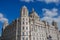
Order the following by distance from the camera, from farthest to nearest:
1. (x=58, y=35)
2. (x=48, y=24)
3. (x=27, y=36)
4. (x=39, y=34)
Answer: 1. (x=58, y=35)
2. (x=48, y=24)
3. (x=39, y=34)
4. (x=27, y=36)

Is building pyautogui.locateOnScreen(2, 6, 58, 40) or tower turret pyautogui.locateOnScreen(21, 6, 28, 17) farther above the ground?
tower turret pyautogui.locateOnScreen(21, 6, 28, 17)

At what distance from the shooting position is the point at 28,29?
89312 mm

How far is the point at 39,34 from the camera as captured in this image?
9444 centimetres

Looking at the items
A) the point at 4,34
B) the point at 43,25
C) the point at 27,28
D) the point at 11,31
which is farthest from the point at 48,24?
the point at 4,34

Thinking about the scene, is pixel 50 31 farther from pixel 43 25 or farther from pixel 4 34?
pixel 4 34

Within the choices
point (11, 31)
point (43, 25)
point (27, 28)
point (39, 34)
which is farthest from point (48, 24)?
point (11, 31)

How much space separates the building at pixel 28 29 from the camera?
88.6m

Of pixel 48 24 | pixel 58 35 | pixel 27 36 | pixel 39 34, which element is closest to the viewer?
pixel 27 36

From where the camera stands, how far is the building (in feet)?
291

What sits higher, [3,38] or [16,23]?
[16,23]

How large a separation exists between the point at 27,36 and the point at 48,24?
22.9 meters

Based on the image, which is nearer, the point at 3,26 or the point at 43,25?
the point at 43,25

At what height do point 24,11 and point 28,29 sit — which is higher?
point 24,11

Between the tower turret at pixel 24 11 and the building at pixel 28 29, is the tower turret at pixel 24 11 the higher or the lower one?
the higher one
